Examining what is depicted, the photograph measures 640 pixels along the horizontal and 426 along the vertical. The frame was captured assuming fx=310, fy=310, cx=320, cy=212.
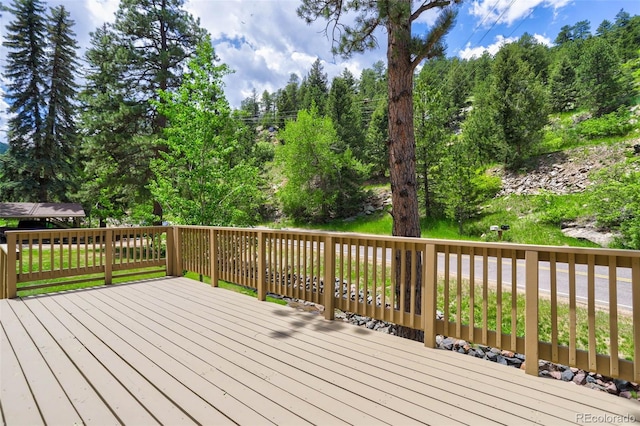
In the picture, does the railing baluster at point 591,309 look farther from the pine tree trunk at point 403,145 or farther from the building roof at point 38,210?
the building roof at point 38,210

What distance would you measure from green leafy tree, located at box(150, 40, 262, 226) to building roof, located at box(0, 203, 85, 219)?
1221 centimetres

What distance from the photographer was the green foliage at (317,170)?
679 inches

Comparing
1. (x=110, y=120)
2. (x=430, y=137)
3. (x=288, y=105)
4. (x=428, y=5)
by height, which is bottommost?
(x=428, y=5)

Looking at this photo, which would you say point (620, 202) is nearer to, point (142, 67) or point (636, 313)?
point (636, 313)

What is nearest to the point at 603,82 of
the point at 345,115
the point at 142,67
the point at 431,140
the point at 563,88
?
the point at 563,88

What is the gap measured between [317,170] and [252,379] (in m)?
15.9

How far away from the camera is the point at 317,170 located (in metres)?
17.6

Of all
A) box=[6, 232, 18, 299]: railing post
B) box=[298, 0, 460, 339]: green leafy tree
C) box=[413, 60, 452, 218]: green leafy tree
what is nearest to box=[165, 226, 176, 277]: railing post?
box=[6, 232, 18, 299]: railing post

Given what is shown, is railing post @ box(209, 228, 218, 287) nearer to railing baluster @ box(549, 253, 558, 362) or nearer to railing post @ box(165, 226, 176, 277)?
railing post @ box(165, 226, 176, 277)

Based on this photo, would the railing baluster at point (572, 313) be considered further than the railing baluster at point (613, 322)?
Yes

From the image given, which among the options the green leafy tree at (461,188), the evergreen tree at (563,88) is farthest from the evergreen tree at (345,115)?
the evergreen tree at (563,88)

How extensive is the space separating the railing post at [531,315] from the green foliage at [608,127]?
59.0 feet

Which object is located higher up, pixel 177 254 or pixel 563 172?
pixel 563 172

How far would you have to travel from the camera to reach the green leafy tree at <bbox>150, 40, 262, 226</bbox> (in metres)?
7.34
